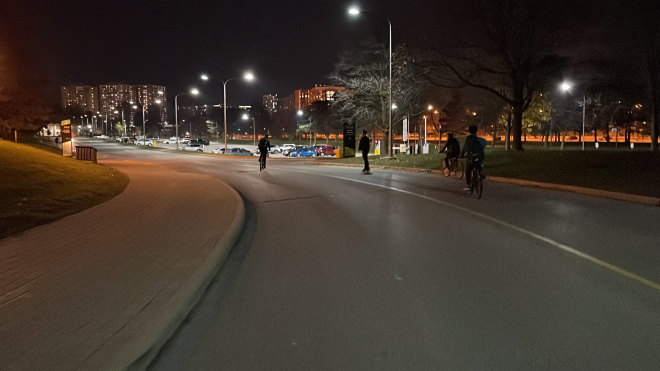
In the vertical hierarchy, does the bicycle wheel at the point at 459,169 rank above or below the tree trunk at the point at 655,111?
below

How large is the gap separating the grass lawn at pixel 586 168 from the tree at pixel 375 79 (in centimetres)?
1434

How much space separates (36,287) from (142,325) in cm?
203

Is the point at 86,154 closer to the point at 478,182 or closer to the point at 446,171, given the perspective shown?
the point at 446,171

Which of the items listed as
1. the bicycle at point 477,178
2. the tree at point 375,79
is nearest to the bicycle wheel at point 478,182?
the bicycle at point 477,178

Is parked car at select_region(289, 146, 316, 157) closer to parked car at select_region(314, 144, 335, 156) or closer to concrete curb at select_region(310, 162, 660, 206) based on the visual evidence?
parked car at select_region(314, 144, 335, 156)

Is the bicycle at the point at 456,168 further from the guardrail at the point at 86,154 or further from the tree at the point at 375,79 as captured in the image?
the guardrail at the point at 86,154

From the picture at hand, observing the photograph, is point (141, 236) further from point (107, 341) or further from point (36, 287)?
point (107, 341)

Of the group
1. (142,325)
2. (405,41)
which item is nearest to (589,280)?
(142,325)

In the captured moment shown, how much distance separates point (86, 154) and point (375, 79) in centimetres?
2062

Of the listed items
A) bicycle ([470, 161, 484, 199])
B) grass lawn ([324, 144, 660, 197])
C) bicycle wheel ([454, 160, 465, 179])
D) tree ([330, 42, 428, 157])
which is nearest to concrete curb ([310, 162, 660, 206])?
grass lawn ([324, 144, 660, 197])

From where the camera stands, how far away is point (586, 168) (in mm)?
21422

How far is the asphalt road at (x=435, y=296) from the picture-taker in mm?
4941

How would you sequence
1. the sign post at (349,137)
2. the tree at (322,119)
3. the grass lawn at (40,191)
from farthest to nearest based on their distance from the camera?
the tree at (322,119), the sign post at (349,137), the grass lawn at (40,191)

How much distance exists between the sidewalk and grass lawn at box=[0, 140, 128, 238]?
2.44 ft
